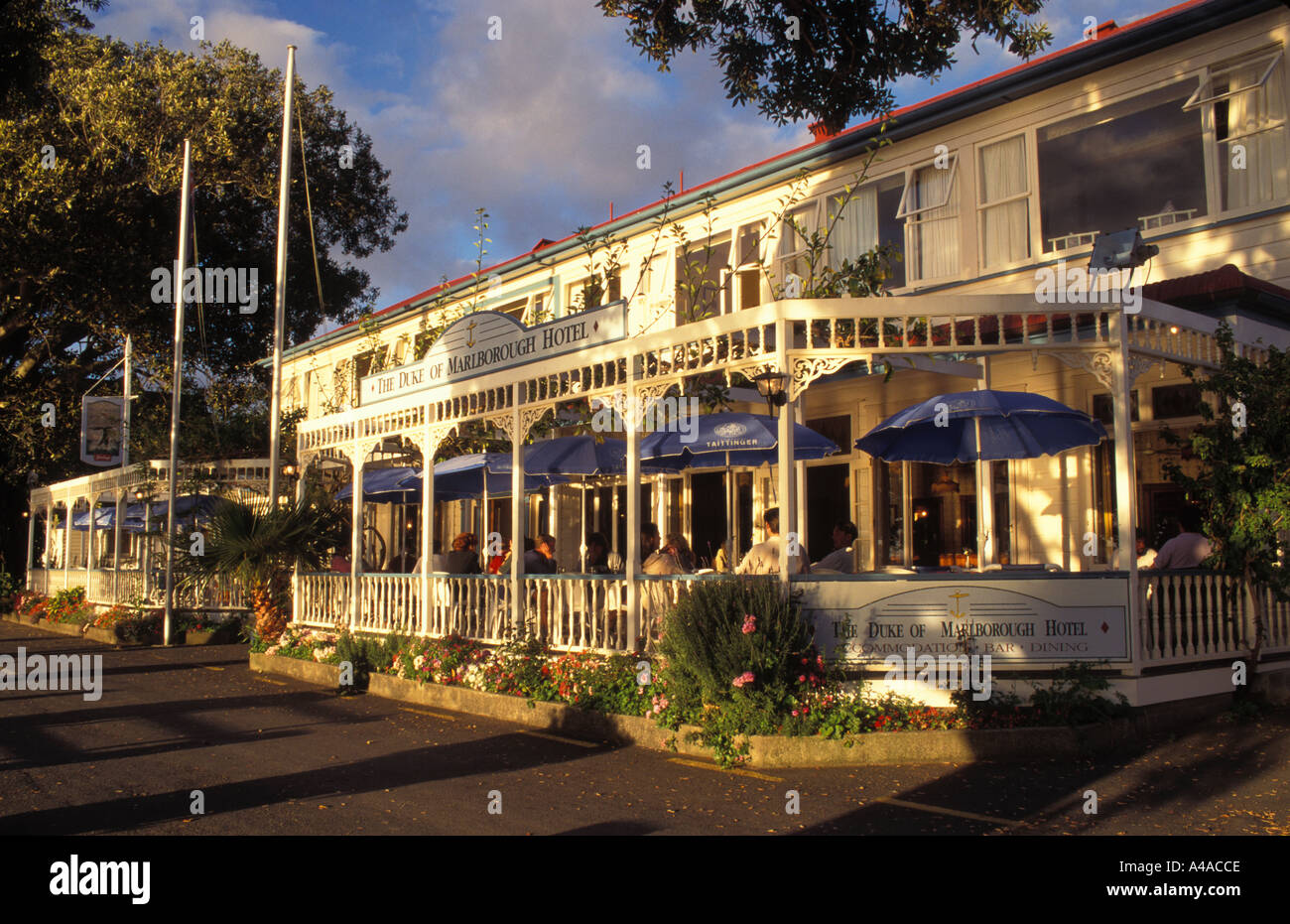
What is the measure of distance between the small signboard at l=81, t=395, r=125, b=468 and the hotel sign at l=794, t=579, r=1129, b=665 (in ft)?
71.8

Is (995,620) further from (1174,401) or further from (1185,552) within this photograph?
(1174,401)

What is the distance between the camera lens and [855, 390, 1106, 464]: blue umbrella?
923cm

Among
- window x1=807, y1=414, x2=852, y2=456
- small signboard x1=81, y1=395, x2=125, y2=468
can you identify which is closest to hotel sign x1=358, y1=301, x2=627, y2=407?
window x1=807, y1=414, x2=852, y2=456

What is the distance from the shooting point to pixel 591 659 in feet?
32.7

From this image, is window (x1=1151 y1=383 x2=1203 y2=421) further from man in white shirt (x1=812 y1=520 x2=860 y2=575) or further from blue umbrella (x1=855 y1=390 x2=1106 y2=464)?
man in white shirt (x1=812 y1=520 x2=860 y2=575)

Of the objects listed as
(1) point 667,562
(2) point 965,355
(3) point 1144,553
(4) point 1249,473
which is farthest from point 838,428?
(4) point 1249,473

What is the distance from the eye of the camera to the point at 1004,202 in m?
13.8

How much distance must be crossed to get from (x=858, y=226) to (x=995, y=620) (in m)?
8.73

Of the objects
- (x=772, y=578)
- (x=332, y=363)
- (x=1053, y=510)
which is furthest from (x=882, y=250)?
(x=332, y=363)

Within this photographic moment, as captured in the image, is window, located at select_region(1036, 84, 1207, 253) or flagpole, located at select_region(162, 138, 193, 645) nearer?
window, located at select_region(1036, 84, 1207, 253)

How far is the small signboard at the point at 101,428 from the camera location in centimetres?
2411

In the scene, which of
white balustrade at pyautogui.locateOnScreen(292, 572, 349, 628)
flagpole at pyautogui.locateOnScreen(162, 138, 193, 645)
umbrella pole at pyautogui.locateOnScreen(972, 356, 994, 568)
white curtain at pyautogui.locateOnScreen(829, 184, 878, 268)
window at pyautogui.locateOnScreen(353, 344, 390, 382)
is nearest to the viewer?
umbrella pole at pyautogui.locateOnScreen(972, 356, 994, 568)

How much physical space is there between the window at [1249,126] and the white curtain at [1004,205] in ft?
7.29

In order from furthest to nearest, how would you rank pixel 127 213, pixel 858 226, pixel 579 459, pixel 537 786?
pixel 127 213
pixel 858 226
pixel 579 459
pixel 537 786
